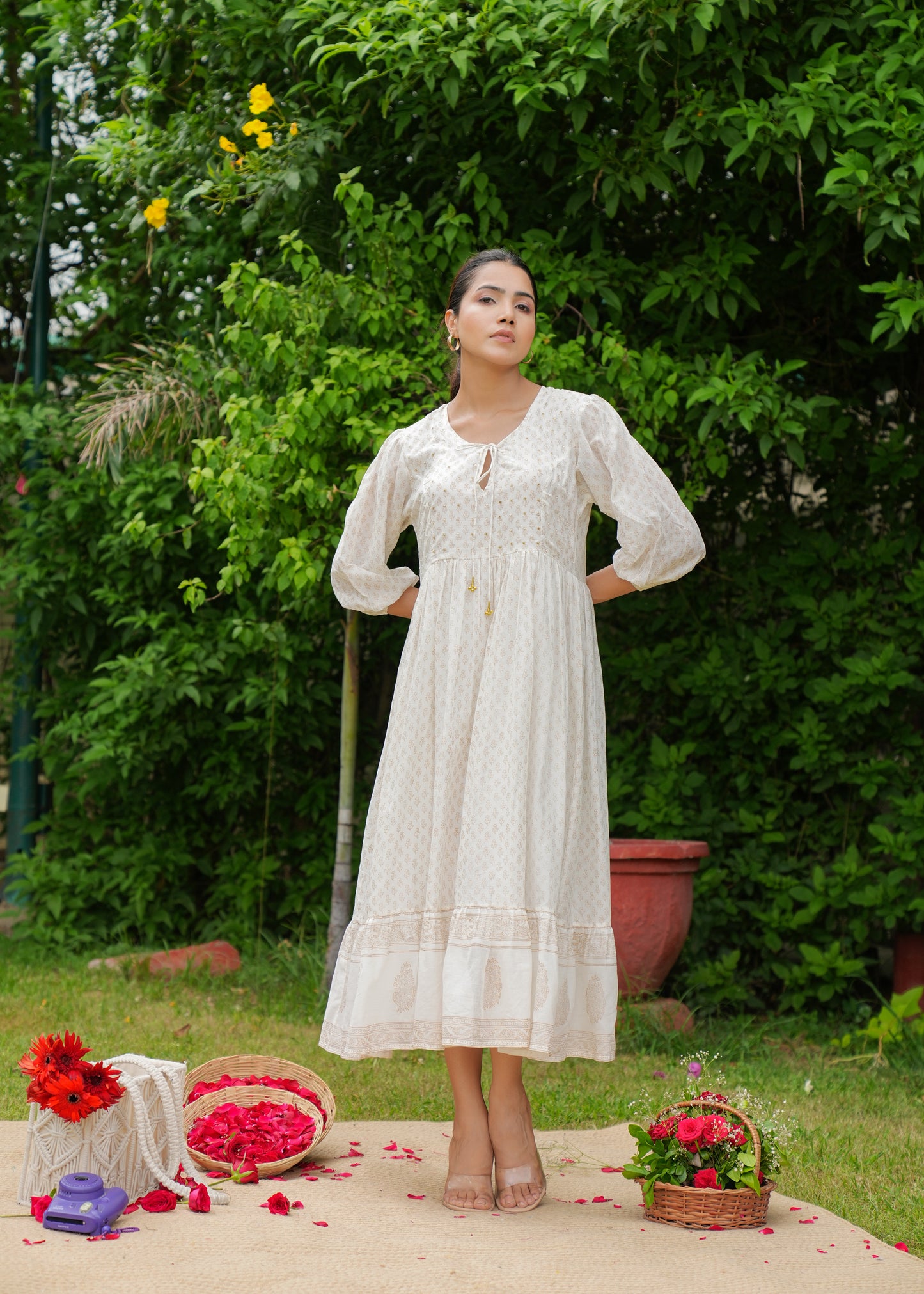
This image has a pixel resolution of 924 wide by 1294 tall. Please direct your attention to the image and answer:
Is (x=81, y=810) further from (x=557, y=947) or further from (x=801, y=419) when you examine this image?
(x=557, y=947)

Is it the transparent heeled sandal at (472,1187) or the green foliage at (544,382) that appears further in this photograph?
the green foliage at (544,382)

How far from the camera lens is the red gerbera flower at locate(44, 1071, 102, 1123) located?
228cm

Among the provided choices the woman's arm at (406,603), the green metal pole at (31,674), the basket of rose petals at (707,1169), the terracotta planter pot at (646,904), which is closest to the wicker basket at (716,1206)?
the basket of rose petals at (707,1169)

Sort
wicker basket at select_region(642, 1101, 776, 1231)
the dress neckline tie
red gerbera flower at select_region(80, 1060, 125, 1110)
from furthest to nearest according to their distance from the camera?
the dress neckline tie → wicker basket at select_region(642, 1101, 776, 1231) → red gerbera flower at select_region(80, 1060, 125, 1110)

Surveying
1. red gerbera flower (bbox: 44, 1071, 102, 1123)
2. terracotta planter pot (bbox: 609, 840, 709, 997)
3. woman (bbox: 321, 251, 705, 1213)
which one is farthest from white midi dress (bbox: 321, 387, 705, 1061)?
terracotta planter pot (bbox: 609, 840, 709, 997)

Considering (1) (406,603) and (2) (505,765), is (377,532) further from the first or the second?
(2) (505,765)

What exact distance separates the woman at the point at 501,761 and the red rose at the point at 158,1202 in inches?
15.1

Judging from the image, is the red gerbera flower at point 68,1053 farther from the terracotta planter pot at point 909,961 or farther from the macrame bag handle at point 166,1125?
the terracotta planter pot at point 909,961

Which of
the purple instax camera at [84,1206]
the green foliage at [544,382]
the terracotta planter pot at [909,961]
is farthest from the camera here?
the terracotta planter pot at [909,961]

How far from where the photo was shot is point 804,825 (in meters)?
4.81

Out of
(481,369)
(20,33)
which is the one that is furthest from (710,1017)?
(20,33)

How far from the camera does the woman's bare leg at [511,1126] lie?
2.49 meters

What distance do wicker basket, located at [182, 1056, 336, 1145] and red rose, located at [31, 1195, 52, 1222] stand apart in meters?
0.55

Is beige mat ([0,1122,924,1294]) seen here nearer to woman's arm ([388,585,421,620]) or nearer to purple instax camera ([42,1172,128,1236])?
purple instax camera ([42,1172,128,1236])
